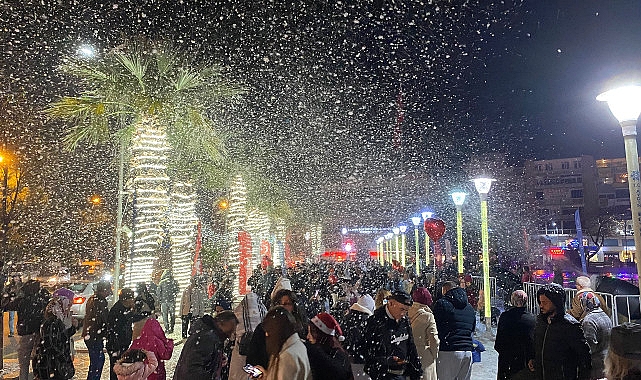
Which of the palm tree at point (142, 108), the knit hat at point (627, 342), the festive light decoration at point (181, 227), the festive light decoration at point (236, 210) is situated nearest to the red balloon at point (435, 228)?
the festive light decoration at point (236, 210)

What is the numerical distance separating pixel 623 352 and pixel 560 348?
5.38ft

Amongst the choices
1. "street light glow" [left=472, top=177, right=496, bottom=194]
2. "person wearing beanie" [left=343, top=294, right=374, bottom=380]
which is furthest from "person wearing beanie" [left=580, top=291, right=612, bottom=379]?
"street light glow" [left=472, top=177, right=496, bottom=194]

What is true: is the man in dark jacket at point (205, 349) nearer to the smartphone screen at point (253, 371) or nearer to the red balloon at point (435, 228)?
the smartphone screen at point (253, 371)

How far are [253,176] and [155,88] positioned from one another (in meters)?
14.0

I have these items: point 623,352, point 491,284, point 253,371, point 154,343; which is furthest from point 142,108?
point 491,284

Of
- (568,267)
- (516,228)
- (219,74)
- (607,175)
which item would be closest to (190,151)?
(219,74)

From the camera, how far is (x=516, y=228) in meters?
51.7

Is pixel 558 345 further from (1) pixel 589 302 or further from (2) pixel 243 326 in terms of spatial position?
(2) pixel 243 326

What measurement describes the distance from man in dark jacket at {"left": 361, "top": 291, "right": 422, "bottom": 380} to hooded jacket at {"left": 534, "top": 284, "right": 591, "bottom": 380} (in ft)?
4.08

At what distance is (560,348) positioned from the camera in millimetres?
4992

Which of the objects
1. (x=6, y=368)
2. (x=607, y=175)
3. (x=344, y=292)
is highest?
(x=607, y=175)

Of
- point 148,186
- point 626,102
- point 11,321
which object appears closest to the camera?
point 626,102

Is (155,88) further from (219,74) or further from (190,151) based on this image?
(190,151)

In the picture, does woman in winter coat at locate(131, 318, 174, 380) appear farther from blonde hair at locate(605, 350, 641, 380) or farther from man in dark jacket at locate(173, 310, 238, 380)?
blonde hair at locate(605, 350, 641, 380)
